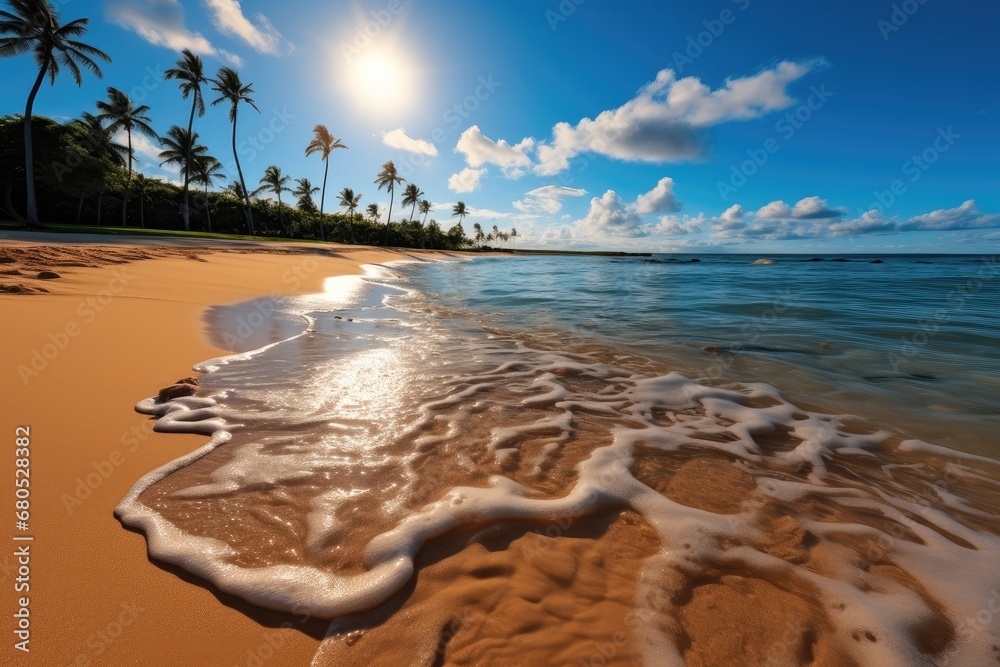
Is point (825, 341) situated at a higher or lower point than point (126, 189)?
lower

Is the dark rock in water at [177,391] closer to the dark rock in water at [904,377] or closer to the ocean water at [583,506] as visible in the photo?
the ocean water at [583,506]

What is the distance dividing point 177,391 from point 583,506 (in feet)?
11.3

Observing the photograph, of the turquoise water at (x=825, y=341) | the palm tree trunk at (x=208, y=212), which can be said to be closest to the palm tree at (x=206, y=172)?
the palm tree trunk at (x=208, y=212)

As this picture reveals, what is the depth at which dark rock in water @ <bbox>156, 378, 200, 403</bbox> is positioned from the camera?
3.13 metres

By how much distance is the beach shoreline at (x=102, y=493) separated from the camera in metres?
1.34

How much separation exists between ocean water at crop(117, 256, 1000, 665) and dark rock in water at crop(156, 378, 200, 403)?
0.32 feet

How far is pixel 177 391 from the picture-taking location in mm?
3191

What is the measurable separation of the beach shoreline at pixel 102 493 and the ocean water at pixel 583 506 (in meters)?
0.10

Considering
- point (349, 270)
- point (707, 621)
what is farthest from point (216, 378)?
point (349, 270)

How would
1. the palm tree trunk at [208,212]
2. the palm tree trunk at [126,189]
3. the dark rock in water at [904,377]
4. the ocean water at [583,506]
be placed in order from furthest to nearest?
the palm tree trunk at [208,212] < the palm tree trunk at [126,189] < the dark rock in water at [904,377] < the ocean water at [583,506]
